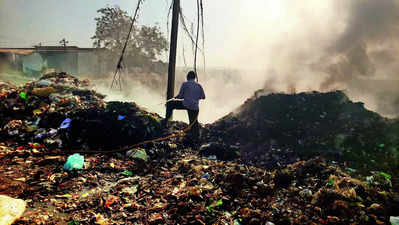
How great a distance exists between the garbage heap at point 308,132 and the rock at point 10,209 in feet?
11.9

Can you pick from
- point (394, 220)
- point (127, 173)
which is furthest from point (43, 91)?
point (394, 220)

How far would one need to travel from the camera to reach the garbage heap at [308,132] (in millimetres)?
4738

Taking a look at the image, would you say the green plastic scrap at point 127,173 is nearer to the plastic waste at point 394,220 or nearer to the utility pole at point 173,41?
the utility pole at point 173,41

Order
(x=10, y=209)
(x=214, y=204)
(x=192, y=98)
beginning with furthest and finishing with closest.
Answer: (x=192, y=98), (x=214, y=204), (x=10, y=209)

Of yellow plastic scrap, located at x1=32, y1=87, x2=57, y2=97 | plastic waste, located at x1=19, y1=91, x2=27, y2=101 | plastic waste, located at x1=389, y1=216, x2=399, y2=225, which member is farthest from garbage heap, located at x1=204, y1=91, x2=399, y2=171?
plastic waste, located at x1=19, y1=91, x2=27, y2=101

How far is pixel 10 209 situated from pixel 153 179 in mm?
1609

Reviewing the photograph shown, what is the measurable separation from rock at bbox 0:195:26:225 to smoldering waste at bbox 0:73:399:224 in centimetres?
8

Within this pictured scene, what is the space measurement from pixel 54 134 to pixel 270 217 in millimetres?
4158

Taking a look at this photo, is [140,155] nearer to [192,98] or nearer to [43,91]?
[192,98]

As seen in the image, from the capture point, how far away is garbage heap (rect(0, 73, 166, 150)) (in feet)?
13.8

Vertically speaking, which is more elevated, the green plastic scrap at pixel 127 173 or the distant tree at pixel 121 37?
the distant tree at pixel 121 37

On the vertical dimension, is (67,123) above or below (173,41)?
below

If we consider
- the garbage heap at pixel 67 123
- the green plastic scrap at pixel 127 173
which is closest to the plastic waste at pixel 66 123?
the garbage heap at pixel 67 123

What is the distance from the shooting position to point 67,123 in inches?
177
